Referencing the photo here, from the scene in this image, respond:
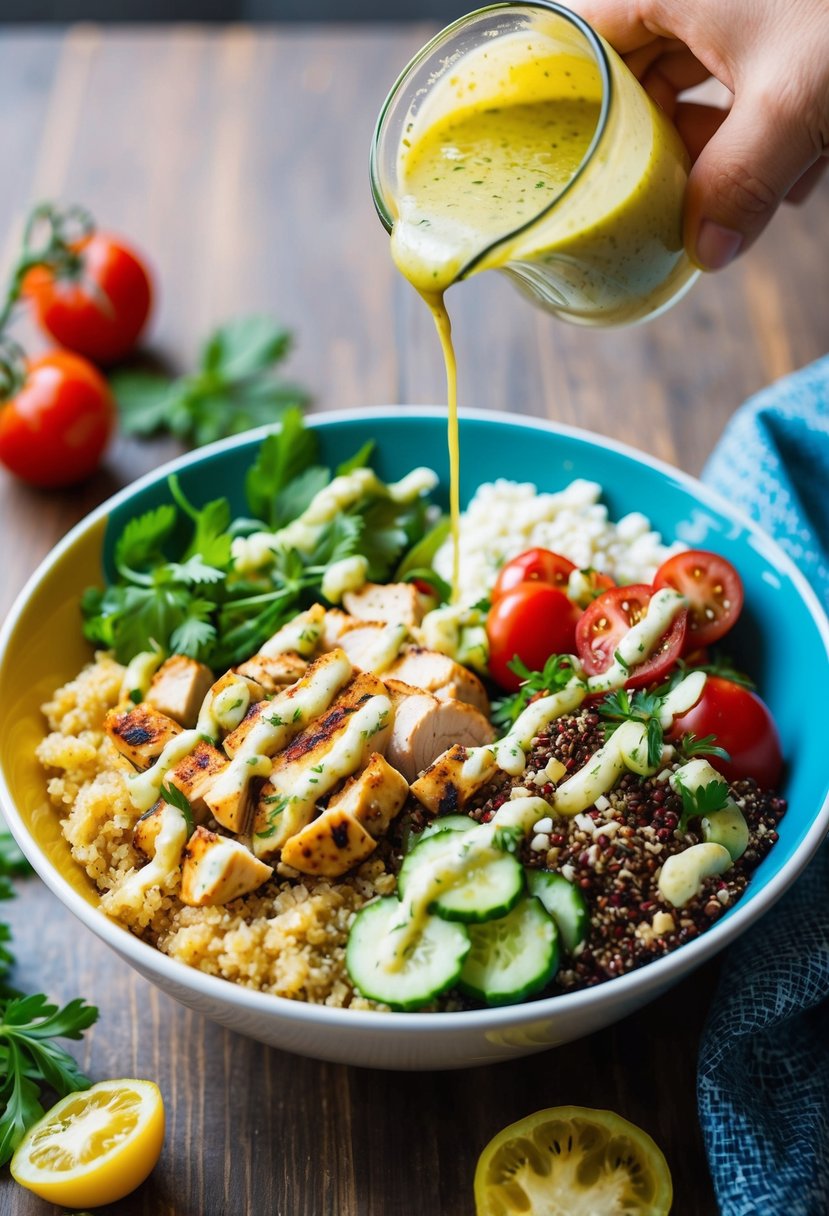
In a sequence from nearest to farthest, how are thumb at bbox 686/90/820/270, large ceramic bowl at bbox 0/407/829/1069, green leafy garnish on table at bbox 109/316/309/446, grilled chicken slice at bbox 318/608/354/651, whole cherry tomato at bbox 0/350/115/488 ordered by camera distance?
large ceramic bowl at bbox 0/407/829/1069 → thumb at bbox 686/90/820/270 → grilled chicken slice at bbox 318/608/354/651 → whole cherry tomato at bbox 0/350/115/488 → green leafy garnish on table at bbox 109/316/309/446

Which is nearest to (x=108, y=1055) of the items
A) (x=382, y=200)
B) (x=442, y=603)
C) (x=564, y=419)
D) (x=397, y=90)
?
(x=442, y=603)

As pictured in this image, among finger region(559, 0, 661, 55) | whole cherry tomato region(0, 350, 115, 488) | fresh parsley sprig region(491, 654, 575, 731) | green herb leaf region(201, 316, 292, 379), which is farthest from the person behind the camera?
green herb leaf region(201, 316, 292, 379)

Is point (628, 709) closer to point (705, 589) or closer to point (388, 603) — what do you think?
point (705, 589)

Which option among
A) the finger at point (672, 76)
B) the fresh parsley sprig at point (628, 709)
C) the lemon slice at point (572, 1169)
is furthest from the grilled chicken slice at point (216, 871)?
the finger at point (672, 76)

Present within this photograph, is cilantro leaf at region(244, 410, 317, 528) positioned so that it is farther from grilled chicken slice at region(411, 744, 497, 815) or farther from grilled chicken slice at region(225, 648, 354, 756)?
grilled chicken slice at region(411, 744, 497, 815)

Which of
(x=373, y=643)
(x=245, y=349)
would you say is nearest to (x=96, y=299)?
(x=245, y=349)

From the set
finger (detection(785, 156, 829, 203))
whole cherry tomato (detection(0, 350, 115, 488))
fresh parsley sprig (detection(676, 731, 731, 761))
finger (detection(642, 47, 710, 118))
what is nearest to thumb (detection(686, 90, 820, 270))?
finger (detection(642, 47, 710, 118))
